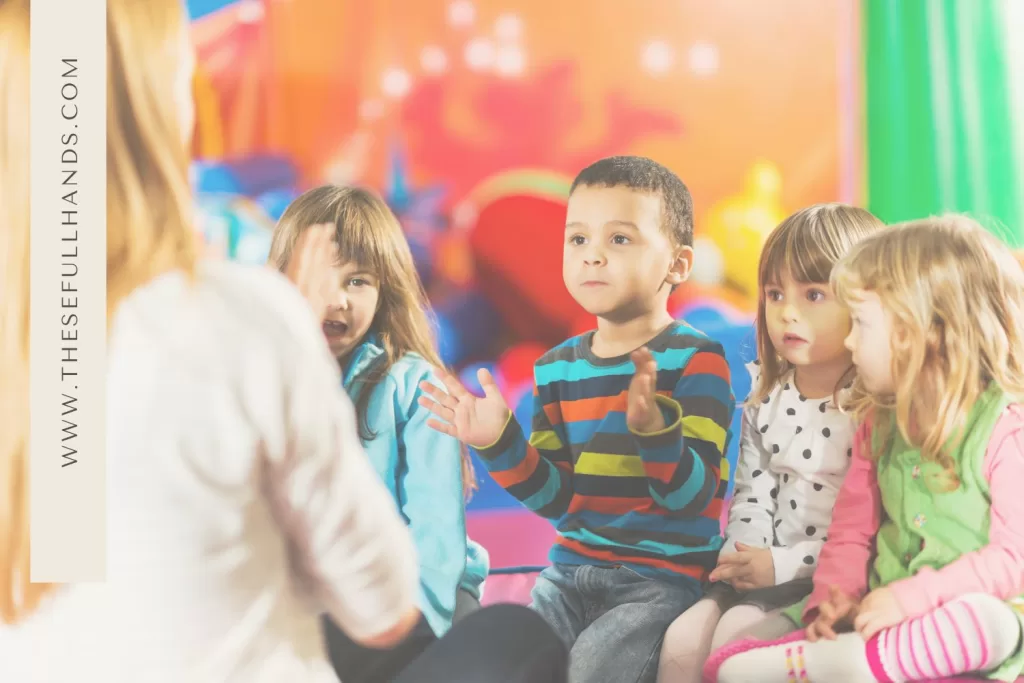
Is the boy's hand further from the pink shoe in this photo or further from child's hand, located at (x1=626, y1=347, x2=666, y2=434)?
child's hand, located at (x1=626, y1=347, x2=666, y2=434)

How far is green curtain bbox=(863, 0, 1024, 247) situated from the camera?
46.4 inches

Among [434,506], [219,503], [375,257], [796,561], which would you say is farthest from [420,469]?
[796,561]

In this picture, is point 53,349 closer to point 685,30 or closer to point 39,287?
point 39,287

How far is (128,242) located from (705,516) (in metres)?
0.71

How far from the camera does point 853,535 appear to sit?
1081 millimetres

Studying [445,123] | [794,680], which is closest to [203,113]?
[445,123]

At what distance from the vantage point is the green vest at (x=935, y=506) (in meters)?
1.03

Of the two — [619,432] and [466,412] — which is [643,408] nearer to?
[619,432]

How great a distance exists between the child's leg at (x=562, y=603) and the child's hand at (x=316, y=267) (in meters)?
0.43

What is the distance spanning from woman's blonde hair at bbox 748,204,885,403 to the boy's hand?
187 mm

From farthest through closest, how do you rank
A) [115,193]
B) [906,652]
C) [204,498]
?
[906,652] < [115,193] < [204,498]

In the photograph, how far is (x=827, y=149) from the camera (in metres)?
1.17

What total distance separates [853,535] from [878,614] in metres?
0.09

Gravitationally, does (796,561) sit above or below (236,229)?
below
